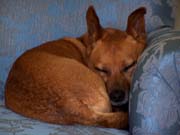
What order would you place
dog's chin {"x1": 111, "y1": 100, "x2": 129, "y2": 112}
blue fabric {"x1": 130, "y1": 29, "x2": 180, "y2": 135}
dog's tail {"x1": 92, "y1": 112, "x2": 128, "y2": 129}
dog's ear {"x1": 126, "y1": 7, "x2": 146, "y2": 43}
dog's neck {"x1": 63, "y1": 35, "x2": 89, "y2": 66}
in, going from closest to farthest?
1. blue fabric {"x1": 130, "y1": 29, "x2": 180, "y2": 135}
2. dog's tail {"x1": 92, "y1": 112, "x2": 128, "y2": 129}
3. dog's chin {"x1": 111, "y1": 100, "x2": 129, "y2": 112}
4. dog's ear {"x1": 126, "y1": 7, "x2": 146, "y2": 43}
5. dog's neck {"x1": 63, "y1": 35, "x2": 89, "y2": 66}

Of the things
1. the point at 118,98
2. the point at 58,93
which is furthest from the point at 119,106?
the point at 58,93

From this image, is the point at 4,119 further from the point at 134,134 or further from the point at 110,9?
the point at 110,9

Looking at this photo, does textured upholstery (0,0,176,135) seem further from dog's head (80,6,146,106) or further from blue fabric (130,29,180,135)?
blue fabric (130,29,180,135)

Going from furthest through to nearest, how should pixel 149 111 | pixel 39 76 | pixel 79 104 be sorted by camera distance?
1. pixel 39 76
2. pixel 79 104
3. pixel 149 111

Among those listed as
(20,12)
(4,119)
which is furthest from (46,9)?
(4,119)

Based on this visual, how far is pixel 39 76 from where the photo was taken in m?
1.61

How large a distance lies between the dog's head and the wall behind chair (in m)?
0.16

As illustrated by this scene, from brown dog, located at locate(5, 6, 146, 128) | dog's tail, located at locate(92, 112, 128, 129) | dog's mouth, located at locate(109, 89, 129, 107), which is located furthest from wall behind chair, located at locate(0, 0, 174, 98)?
dog's tail, located at locate(92, 112, 128, 129)

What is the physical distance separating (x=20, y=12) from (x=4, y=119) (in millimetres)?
747

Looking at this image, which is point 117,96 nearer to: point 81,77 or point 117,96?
point 117,96

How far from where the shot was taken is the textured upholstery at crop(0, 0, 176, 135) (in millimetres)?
2074

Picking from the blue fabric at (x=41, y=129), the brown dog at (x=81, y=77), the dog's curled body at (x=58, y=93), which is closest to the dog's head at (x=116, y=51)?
the brown dog at (x=81, y=77)

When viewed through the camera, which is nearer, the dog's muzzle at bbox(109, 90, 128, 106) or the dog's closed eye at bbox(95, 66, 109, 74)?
the dog's muzzle at bbox(109, 90, 128, 106)

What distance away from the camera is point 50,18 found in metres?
2.11
